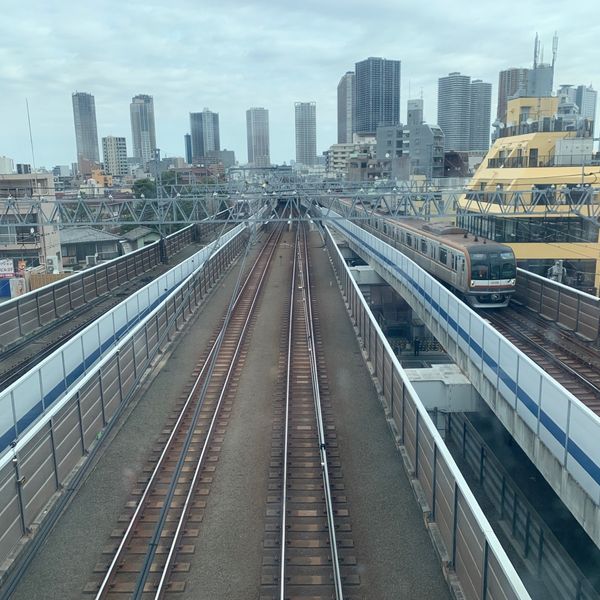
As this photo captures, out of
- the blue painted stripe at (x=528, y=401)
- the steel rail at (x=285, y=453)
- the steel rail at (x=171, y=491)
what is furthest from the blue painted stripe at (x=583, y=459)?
the steel rail at (x=171, y=491)

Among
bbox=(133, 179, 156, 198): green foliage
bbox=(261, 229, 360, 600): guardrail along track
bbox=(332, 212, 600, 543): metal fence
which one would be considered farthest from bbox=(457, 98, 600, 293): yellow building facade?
bbox=(133, 179, 156, 198): green foliage

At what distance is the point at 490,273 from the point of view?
1908cm

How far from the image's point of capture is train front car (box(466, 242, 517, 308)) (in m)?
19.1

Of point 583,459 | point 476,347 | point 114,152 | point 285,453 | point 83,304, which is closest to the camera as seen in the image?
point 583,459

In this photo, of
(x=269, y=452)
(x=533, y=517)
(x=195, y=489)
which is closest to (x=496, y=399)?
(x=533, y=517)

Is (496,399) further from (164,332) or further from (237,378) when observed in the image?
(164,332)

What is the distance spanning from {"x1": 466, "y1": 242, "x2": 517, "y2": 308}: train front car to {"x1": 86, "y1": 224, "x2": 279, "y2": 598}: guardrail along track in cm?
859

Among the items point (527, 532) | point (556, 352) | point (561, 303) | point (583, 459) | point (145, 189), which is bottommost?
point (527, 532)

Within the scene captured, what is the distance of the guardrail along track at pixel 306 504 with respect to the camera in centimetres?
727

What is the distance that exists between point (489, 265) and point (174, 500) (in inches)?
535

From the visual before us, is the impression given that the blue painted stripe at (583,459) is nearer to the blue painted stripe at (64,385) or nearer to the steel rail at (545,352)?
the steel rail at (545,352)

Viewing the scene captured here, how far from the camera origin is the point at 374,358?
1414cm

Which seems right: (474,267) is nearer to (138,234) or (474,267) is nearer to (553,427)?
(553,427)

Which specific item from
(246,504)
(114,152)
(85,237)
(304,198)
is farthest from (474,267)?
(114,152)
